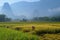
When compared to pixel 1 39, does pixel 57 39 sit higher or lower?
lower

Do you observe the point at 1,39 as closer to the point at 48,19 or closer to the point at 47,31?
the point at 47,31

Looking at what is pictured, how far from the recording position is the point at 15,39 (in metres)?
10.7

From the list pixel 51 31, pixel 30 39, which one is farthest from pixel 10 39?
pixel 51 31

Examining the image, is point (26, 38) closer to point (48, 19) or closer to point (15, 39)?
point (15, 39)

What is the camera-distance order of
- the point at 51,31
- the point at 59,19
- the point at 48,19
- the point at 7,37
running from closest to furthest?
1. the point at 7,37
2. the point at 51,31
3. the point at 59,19
4. the point at 48,19

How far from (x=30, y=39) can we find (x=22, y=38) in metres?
0.71

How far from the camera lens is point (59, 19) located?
48531mm

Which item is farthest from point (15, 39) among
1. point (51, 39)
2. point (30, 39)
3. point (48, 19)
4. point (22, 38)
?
point (48, 19)

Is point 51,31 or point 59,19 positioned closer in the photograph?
point 51,31

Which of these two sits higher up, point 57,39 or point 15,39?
point 15,39

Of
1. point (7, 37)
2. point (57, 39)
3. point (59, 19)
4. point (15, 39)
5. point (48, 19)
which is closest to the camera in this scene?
point (15, 39)

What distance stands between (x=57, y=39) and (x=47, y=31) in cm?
604

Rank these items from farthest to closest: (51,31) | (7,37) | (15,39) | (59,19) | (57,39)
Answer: (59,19) → (51,31) → (57,39) → (7,37) → (15,39)

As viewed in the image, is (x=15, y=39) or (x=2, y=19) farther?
(x=2, y=19)
